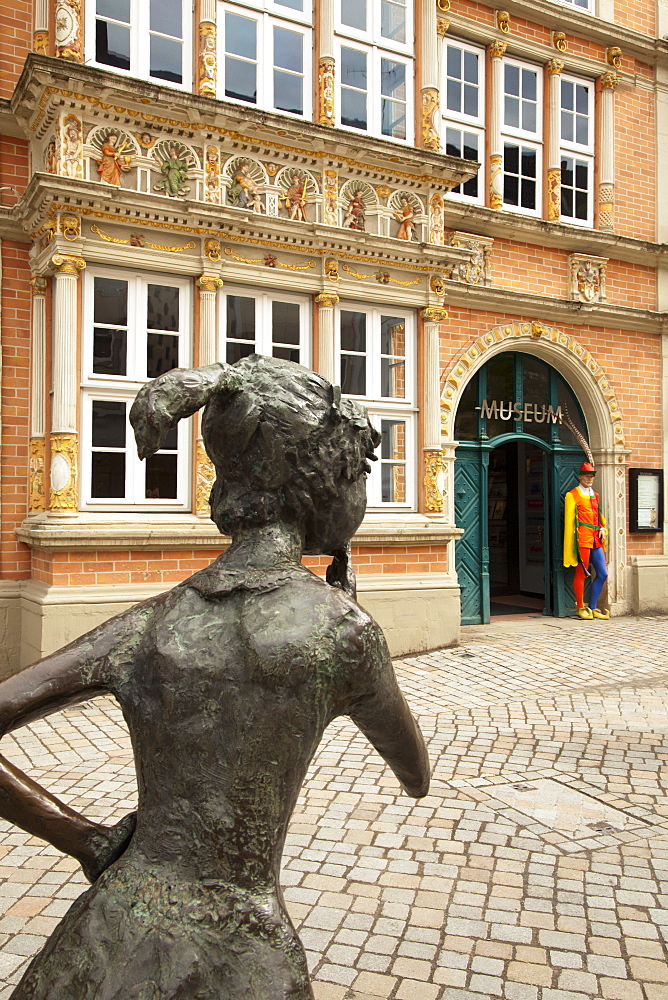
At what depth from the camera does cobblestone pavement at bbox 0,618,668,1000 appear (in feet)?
10.1

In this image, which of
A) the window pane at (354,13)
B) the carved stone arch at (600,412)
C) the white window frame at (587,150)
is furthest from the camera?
the white window frame at (587,150)

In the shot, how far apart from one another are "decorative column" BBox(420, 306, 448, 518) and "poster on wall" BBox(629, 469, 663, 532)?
4.01 meters

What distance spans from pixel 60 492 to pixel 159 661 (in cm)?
648

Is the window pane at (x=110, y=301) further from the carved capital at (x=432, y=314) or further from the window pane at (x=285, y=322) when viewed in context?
the carved capital at (x=432, y=314)

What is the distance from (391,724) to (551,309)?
420 inches

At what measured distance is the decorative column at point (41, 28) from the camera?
25.3 ft

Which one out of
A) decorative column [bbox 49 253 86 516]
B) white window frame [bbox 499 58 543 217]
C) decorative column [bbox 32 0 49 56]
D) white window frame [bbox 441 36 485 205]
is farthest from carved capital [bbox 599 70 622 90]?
decorative column [bbox 49 253 86 516]

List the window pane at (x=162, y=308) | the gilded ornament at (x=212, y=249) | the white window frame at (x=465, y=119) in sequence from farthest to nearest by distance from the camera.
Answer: the white window frame at (x=465, y=119), the gilded ornament at (x=212, y=249), the window pane at (x=162, y=308)

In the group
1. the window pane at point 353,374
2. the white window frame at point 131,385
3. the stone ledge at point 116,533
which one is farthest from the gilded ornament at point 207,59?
the stone ledge at point 116,533

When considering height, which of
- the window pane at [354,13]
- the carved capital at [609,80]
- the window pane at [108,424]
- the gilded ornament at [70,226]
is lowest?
the window pane at [108,424]

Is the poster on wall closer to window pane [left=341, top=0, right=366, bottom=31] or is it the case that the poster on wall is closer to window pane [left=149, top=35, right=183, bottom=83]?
window pane [left=341, top=0, right=366, bottom=31]

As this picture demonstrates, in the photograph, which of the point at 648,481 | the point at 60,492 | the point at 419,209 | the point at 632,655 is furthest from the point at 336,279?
the point at 648,481

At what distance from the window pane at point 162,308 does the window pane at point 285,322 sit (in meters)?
1.05

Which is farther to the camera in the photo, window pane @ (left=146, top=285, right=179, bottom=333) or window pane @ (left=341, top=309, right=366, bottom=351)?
window pane @ (left=341, top=309, right=366, bottom=351)
